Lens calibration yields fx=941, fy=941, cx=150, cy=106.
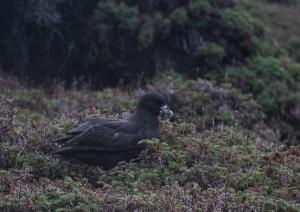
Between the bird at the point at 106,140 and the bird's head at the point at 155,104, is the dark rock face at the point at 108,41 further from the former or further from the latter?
the bird at the point at 106,140

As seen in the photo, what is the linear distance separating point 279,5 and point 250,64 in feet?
15.8

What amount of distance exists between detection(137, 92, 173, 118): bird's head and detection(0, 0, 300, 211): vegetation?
0.55 ft

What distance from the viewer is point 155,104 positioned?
10.9 metres

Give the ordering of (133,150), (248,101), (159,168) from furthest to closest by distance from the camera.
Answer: (248,101) → (133,150) → (159,168)

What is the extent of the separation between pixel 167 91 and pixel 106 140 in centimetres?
430

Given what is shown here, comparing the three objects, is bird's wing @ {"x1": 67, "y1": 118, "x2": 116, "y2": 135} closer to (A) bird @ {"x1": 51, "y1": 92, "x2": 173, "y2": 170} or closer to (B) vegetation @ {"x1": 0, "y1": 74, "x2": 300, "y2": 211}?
(A) bird @ {"x1": 51, "y1": 92, "x2": 173, "y2": 170}

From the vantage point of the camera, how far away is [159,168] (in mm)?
9523

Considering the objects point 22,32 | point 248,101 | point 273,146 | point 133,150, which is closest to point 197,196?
point 133,150

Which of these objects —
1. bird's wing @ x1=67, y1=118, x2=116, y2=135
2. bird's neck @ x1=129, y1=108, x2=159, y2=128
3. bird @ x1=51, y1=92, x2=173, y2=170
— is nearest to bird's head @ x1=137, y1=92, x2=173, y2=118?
bird's neck @ x1=129, y1=108, x2=159, y2=128

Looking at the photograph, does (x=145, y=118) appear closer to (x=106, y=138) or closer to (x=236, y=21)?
(x=106, y=138)

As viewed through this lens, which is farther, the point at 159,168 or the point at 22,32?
the point at 22,32

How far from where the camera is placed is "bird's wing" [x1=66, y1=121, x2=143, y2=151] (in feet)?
33.0

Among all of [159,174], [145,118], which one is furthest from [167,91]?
[159,174]

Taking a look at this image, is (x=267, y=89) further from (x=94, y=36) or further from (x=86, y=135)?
(x=86, y=135)
